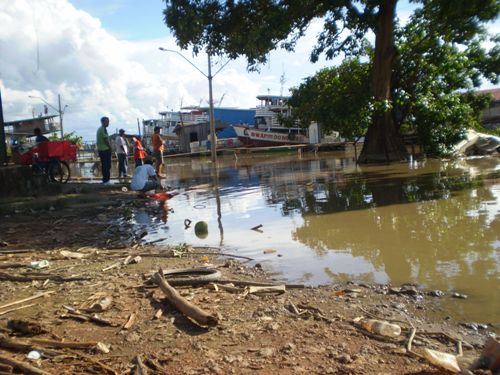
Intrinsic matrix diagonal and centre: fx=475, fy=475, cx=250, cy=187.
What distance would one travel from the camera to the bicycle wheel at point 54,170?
13780 millimetres

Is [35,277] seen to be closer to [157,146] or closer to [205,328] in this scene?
[205,328]

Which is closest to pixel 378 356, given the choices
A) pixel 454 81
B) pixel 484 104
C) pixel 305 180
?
pixel 305 180

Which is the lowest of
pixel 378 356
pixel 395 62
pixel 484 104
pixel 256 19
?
pixel 378 356

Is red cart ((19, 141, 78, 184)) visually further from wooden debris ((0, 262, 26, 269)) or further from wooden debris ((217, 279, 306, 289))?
wooden debris ((217, 279, 306, 289))

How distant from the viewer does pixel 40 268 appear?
5391 millimetres

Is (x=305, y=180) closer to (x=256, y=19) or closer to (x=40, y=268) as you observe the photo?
(x=256, y=19)

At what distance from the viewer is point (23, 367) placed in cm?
279

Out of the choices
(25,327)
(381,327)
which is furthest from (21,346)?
(381,327)

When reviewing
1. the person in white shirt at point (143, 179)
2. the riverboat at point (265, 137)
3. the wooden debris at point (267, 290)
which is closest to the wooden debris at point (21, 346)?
the wooden debris at point (267, 290)

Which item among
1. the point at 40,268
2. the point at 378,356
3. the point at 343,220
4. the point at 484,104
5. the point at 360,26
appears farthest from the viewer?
the point at 484,104

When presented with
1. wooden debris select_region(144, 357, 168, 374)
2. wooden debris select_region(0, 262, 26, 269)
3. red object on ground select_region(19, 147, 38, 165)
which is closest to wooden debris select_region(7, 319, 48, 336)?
wooden debris select_region(144, 357, 168, 374)

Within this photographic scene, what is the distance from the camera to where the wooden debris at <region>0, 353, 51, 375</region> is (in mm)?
2744

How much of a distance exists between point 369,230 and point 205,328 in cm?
404

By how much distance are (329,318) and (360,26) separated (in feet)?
55.3
